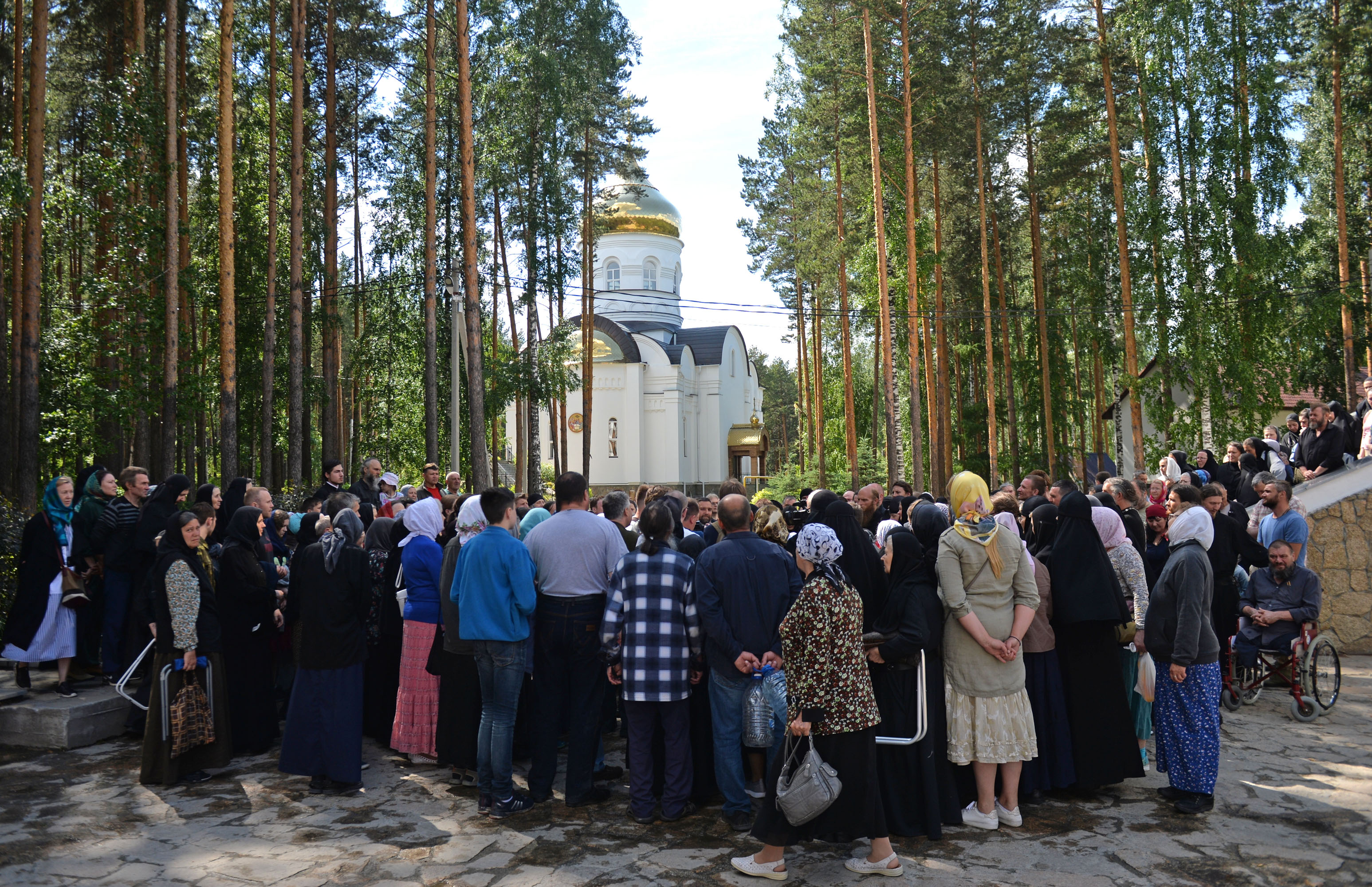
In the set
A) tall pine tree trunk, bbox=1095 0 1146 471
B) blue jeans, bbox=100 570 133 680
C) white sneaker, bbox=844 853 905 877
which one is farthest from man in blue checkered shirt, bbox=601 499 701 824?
tall pine tree trunk, bbox=1095 0 1146 471

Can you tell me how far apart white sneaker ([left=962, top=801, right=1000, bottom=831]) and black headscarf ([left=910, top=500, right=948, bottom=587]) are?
52.2 inches

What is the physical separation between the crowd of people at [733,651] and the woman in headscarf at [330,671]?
0.05ft

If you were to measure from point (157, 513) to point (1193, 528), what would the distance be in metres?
7.16

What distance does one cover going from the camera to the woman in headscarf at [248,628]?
5.92m

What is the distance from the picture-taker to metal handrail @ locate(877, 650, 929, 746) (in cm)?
423

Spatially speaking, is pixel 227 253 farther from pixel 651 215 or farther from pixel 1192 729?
pixel 651 215

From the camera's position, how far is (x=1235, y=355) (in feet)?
60.6

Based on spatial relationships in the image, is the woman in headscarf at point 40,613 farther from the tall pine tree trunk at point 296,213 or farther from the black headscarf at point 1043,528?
the tall pine tree trunk at point 296,213

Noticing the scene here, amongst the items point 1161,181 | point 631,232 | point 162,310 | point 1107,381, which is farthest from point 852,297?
point 1107,381

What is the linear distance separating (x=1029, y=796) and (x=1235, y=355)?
56.3 ft

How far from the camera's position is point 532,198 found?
854 inches

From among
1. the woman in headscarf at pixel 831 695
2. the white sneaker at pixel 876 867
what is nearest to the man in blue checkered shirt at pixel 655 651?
the woman in headscarf at pixel 831 695

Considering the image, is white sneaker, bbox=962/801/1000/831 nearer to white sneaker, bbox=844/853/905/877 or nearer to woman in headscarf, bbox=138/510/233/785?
white sneaker, bbox=844/853/905/877

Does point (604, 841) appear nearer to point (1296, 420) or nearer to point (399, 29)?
point (1296, 420)
